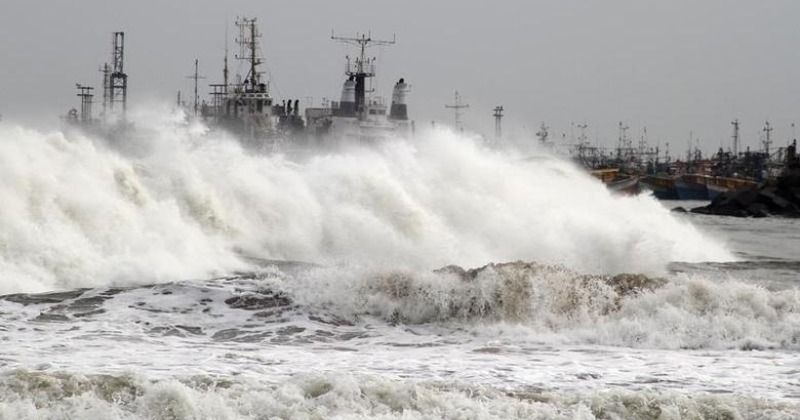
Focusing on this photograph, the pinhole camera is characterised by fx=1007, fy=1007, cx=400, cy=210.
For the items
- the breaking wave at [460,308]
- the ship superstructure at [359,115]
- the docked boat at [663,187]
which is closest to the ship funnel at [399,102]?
the ship superstructure at [359,115]

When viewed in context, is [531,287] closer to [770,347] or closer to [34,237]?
[770,347]

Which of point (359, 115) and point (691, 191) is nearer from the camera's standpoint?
point (359, 115)

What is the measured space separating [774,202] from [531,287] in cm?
5416

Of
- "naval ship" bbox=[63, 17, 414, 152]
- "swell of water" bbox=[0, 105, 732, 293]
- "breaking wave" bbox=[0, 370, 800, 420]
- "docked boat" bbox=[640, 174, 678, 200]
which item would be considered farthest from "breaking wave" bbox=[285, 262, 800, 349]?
"docked boat" bbox=[640, 174, 678, 200]

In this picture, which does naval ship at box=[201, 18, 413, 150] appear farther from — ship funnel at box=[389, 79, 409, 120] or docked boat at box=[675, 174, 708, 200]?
docked boat at box=[675, 174, 708, 200]

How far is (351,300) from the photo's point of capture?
15.1 metres

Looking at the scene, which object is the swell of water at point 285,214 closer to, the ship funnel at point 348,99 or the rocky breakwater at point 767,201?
the rocky breakwater at point 767,201

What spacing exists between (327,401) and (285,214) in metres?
17.6

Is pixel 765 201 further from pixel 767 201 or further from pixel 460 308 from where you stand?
pixel 460 308

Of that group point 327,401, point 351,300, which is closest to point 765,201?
point 351,300

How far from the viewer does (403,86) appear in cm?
7125

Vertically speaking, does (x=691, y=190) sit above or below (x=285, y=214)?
below

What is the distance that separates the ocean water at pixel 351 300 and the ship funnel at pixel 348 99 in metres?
38.3

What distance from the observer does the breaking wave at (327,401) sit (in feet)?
30.3
